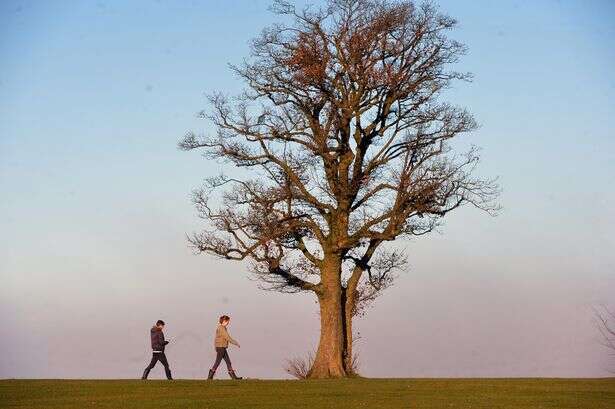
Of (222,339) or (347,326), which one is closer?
(222,339)

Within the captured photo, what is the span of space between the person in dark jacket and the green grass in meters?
3.07

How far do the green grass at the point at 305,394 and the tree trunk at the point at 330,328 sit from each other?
19.3 ft

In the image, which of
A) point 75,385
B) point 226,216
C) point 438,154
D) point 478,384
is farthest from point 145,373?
point 438,154

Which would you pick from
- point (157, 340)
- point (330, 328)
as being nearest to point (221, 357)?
point (157, 340)

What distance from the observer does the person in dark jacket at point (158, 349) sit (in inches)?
1455

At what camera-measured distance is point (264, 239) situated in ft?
136

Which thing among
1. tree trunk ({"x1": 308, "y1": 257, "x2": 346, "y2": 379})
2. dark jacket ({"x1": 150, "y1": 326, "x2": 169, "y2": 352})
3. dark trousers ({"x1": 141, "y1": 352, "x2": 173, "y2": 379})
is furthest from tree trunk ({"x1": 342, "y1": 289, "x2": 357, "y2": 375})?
dark jacket ({"x1": 150, "y1": 326, "x2": 169, "y2": 352})

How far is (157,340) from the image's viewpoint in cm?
3697

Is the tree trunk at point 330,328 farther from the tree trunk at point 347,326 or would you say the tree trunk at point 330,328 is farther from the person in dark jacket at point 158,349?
the person in dark jacket at point 158,349

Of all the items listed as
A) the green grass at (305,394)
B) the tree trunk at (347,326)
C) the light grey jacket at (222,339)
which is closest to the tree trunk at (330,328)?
the tree trunk at (347,326)

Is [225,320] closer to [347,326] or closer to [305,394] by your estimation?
[347,326]

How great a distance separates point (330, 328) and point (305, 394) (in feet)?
41.8

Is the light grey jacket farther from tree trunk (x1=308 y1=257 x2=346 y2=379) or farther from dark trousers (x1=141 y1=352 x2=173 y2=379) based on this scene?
tree trunk (x1=308 y1=257 x2=346 y2=379)

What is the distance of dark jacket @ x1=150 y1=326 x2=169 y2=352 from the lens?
3697 cm
